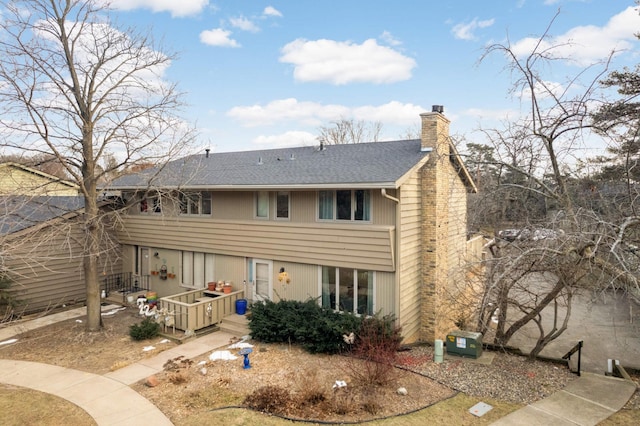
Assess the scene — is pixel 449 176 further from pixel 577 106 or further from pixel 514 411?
pixel 514 411

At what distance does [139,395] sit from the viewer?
8445 millimetres

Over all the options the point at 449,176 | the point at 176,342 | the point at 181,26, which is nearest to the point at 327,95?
the point at 181,26

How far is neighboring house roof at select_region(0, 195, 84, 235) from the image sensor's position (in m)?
12.2

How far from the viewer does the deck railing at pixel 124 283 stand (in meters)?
17.0

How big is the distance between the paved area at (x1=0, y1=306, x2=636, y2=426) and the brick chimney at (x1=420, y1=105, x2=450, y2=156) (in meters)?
7.49

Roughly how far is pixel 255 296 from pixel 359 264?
14.9 ft

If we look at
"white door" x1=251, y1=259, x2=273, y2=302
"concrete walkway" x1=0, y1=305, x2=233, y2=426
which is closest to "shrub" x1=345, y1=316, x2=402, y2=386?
"concrete walkway" x1=0, y1=305, x2=233, y2=426

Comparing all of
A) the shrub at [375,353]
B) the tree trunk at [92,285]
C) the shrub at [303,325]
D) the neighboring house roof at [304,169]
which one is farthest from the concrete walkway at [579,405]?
the tree trunk at [92,285]

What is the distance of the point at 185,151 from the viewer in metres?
13.2

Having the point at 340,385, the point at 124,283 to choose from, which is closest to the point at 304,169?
the point at 340,385

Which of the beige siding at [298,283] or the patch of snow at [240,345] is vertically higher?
the beige siding at [298,283]

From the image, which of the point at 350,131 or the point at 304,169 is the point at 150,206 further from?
the point at 350,131

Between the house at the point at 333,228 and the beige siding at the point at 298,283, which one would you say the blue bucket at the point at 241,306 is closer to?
the house at the point at 333,228

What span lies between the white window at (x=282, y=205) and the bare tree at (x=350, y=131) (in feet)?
99.4
